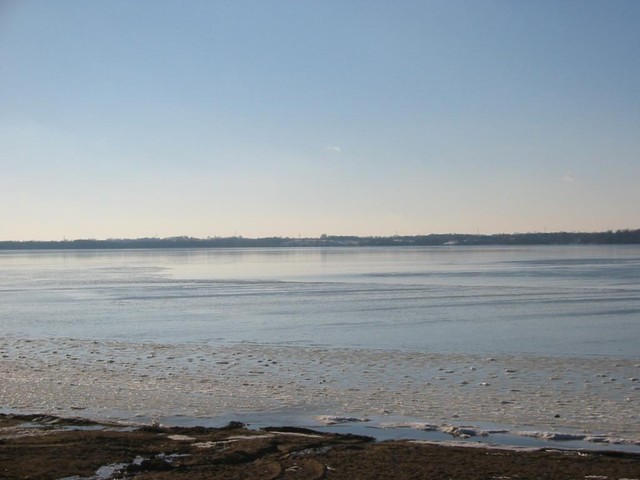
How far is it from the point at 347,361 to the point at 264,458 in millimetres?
6634

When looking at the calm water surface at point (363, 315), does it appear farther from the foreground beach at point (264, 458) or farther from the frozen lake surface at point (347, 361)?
the foreground beach at point (264, 458)

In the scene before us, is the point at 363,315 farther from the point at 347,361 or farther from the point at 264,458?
the point at 264,458

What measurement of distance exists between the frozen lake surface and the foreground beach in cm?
103

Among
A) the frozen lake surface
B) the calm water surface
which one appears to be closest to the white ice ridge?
the frozen lake surface

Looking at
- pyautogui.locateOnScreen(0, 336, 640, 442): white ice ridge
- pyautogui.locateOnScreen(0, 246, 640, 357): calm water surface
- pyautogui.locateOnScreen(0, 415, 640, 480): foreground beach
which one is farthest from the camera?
pyautogui.locateOnScreen(0, 246, 640, 357): calm water surface

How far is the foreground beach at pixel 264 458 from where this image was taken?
6.43m

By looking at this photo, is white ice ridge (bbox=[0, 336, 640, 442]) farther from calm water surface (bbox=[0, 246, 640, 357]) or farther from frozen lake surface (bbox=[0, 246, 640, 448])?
calm water surface (bbox=[0, 246, 640, 357])

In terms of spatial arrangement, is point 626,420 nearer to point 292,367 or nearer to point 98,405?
point 292,367

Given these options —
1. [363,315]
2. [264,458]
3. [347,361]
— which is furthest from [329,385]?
[363,315]

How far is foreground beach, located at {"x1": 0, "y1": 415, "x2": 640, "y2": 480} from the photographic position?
21.1ft

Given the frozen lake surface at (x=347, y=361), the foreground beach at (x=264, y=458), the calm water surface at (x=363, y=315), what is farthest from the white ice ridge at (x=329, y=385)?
the calm water surface at (x=363, y=315)

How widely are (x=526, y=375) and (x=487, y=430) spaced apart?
3.79 m

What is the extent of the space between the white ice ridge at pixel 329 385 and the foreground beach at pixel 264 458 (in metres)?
1.35

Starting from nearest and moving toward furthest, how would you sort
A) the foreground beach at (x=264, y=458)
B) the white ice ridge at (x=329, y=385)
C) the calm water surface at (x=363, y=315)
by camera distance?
the foreground beach at (x=264, y=458)
the white ice ridge at (x=329, y=385)
the calm water surface at (x=363, y=315)
